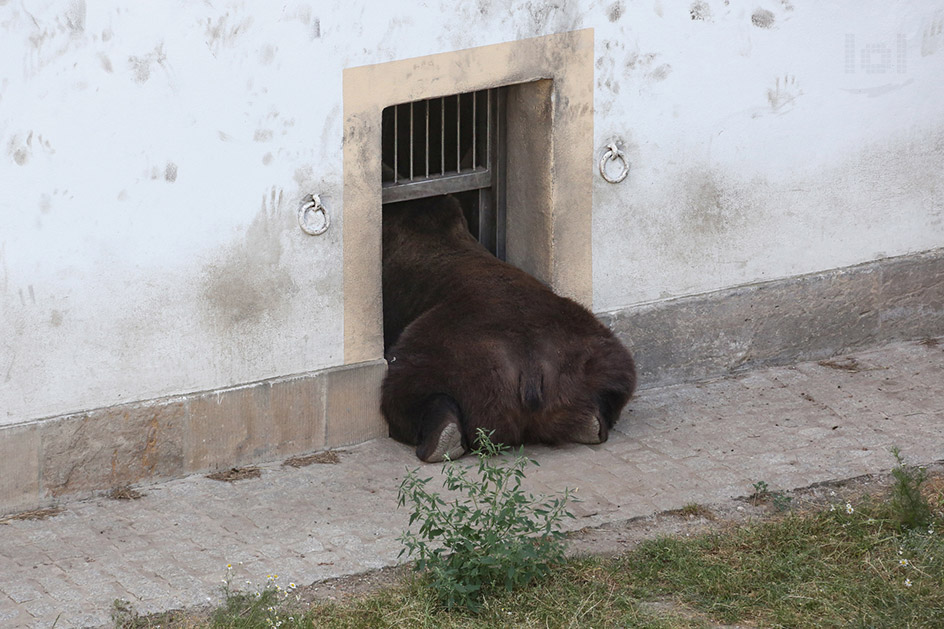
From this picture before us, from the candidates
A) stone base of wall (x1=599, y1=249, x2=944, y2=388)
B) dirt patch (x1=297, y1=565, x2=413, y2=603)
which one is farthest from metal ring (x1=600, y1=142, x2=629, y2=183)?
dirt patch (x1=297, y1=565, x2=413, y2=603)

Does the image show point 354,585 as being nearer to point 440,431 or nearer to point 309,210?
point 440,431

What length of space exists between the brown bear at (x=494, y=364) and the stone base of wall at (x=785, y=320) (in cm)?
61

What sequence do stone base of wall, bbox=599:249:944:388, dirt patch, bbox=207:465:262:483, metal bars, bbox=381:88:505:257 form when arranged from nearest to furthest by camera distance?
dirt patch, bbox=207:465:262:483 → metal bars, bbox=381:88:505:257 → stone base of wall, bbox=599:249:944:388

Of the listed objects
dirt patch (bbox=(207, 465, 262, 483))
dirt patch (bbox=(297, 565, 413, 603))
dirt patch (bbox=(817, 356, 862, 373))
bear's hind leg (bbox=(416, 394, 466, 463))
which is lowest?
dirt patch (bbox=(297, 565, 413, 603))

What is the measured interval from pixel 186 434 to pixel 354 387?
89 centimetres

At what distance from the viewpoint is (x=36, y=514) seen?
6.28m

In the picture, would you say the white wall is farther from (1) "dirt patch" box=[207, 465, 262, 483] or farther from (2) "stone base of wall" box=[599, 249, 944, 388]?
(1) "dirt patch" box=[207, 465, 262, 483]

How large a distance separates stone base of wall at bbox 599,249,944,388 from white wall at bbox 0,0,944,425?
10cm

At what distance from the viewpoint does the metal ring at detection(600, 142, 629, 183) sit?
748 cm

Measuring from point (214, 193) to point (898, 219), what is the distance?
417 cm

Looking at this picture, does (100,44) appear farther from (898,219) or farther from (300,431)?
(898,219)

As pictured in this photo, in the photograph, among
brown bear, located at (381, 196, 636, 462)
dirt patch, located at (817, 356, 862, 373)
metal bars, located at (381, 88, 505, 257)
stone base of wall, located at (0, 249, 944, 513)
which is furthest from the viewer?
dirt patch, located at (817, 356, 862, 373)

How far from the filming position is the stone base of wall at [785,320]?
791 cm

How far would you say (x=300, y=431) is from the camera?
698 cm
